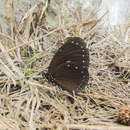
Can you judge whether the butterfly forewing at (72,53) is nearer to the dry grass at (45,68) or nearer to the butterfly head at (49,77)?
the butterfly head at (49,77)

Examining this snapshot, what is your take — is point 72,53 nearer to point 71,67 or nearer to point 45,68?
point 71,67

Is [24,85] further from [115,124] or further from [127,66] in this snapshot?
[127,66]

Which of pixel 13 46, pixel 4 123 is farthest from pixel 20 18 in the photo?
pixel 4 123

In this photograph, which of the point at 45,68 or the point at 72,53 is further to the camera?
the point at 45,68

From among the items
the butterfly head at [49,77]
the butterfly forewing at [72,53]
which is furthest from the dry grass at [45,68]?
the butterfly forewing at [72,53]

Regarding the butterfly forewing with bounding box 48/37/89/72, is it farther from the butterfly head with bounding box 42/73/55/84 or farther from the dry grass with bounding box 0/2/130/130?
the dry grass with bounding box 0/2/130/130

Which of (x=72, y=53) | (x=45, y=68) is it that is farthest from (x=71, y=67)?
(x=45, y=68)
